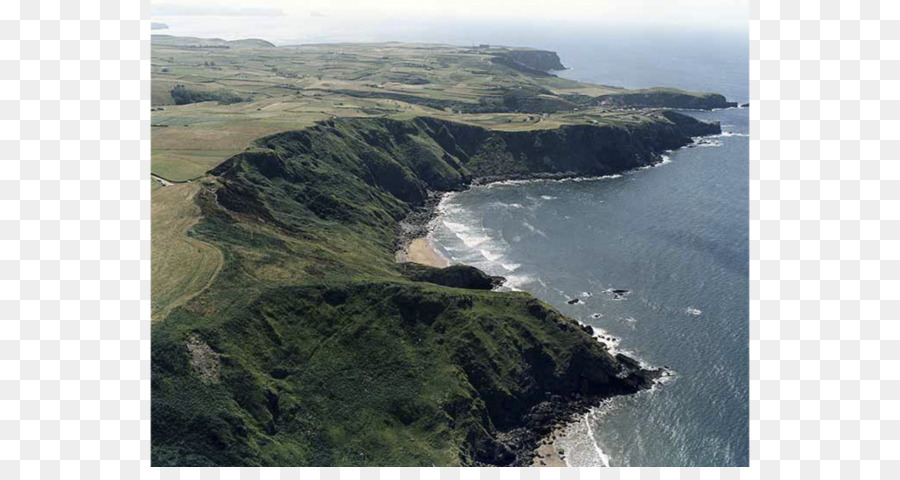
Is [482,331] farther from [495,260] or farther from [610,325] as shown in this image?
[495,260]

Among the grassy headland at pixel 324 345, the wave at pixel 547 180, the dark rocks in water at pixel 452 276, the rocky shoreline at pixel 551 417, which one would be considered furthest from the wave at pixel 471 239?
the rocky shoreline at pixel 551 417

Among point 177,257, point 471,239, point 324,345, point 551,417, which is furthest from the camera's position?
point 471,239

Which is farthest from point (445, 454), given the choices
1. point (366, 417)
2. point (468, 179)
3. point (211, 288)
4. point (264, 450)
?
point (468, 179)

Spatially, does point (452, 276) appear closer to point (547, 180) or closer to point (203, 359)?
point (203, 359)

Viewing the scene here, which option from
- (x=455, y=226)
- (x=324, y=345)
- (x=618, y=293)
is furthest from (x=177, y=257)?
(x=618, y=293)

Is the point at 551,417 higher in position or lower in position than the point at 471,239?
lower

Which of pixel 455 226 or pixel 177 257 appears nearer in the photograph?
pixel 177 257
